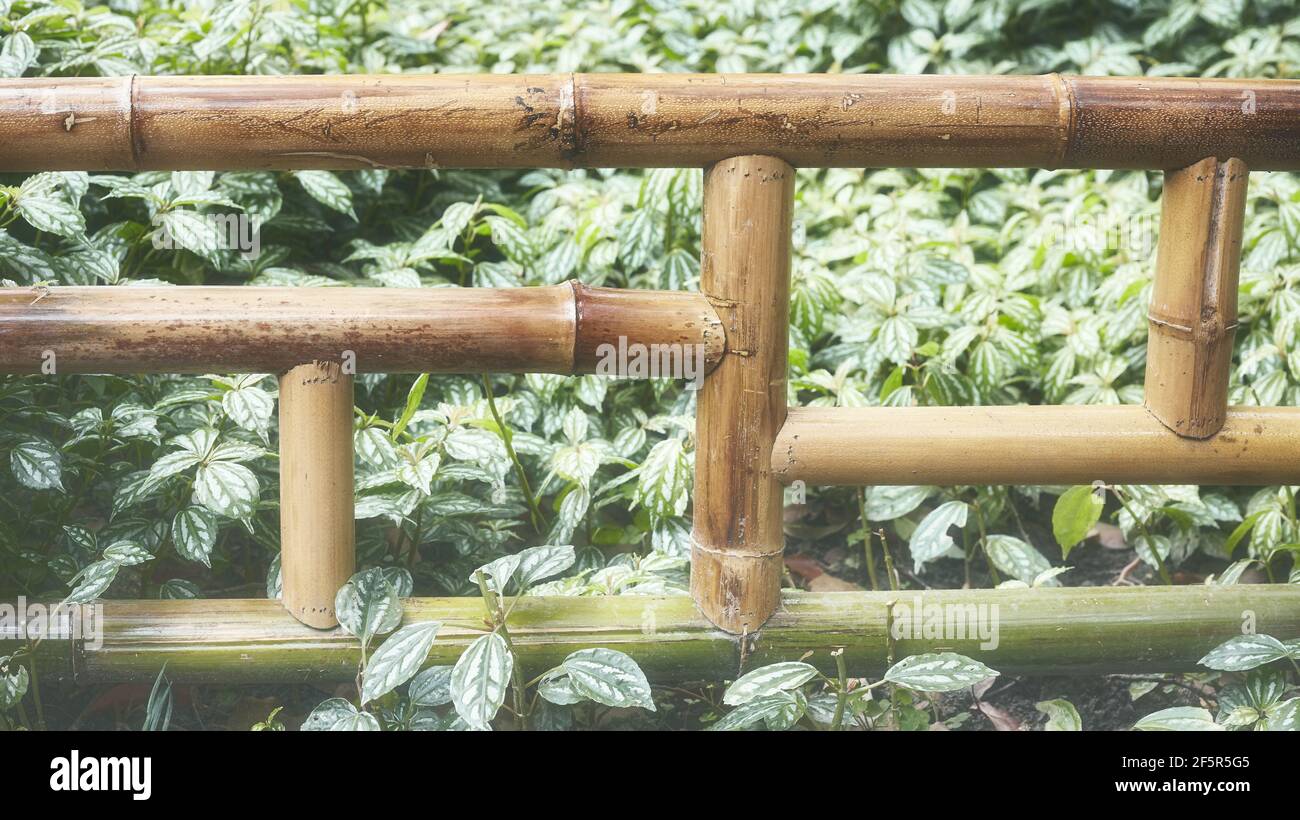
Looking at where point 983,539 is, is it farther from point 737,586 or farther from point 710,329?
point 710,329

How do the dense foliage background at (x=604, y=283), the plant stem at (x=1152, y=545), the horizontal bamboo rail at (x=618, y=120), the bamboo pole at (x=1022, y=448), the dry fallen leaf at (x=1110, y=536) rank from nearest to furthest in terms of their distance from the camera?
the horizontal bamboo rail at (x=618, y=120) → the bamboo pole at (x=1022, y=448) → the dense foliage background at (x=604, y=283) → the plant stem at (x=1152, y=545) → the dry fallen leaf at (x=1110, y=536)

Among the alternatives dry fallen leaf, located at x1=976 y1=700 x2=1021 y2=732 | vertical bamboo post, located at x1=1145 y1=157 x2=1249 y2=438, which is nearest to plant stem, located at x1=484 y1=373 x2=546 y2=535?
dry fallen leaf, located at x1=976 y1=700 x2=1021 y2=732

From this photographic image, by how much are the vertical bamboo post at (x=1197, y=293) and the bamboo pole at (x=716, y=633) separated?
266mm

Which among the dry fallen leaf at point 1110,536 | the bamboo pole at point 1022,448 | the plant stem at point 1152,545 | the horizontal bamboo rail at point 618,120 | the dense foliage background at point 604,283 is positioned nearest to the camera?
the horizontal bamboo rail at point 618,120

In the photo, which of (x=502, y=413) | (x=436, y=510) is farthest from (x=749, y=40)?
(x=436, y=510)

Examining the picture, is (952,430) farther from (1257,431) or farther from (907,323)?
(907,323)

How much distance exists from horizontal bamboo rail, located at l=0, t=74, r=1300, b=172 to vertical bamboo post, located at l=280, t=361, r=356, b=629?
261mm

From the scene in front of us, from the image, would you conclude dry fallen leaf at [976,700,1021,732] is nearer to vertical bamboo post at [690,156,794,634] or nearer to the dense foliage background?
the dense foliage background

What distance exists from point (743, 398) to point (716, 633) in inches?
12.0

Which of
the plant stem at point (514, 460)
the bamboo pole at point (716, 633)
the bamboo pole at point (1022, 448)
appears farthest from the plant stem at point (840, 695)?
the plant stem at point (514, 460)

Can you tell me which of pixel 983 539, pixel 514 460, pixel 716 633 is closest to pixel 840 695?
pixel 716 633

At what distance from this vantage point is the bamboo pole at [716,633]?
4.82 feet

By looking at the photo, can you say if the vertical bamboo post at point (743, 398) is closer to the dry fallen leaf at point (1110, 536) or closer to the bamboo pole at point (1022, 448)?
the bamboo pole at point (1022, 448)

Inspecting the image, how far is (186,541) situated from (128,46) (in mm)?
1048
